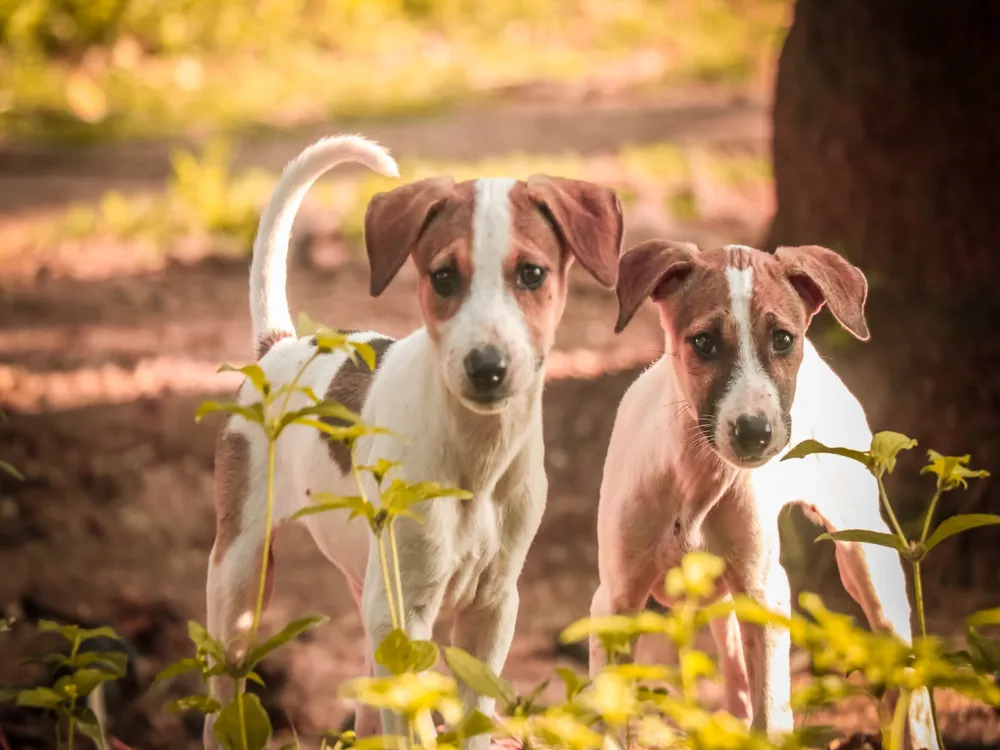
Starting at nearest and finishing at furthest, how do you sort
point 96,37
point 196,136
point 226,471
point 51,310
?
point 226,471, point 51,310, point 196,136, point 96,37

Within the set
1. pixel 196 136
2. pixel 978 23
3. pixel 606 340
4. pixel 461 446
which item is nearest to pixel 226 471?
pixel 461 446

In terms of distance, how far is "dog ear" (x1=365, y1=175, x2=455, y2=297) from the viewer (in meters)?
2.78

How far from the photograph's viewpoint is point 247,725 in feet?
8.43

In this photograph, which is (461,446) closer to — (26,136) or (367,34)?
(26,136)

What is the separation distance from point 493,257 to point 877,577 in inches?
48.8

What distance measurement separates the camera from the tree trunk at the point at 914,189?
5004 mm

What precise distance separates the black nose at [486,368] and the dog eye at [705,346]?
0.46 metres

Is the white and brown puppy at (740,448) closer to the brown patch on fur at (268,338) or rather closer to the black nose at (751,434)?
the black nose at (751,434)

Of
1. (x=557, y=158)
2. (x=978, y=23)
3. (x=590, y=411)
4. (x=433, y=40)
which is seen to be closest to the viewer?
(x=978, y=23)

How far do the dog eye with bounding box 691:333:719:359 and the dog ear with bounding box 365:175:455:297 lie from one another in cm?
60

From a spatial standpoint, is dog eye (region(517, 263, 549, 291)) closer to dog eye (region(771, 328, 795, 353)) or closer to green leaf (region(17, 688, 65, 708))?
dog eye (region(771, 328, 795, 353))

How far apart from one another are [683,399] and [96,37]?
11270 mm

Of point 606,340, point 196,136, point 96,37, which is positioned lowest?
point 606,340

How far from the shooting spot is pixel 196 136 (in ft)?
36.2
